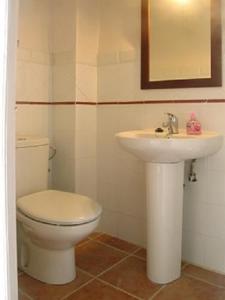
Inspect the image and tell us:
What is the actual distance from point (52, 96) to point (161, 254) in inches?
54.3

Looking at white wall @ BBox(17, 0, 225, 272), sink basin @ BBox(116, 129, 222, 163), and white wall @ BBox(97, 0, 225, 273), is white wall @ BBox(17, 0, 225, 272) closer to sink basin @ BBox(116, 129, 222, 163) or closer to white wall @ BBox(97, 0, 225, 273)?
white wall @ BBox(97, 0, 225, 273)

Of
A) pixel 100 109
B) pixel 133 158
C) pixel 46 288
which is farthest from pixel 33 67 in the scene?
pixel 46 288

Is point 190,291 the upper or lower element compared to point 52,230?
lower

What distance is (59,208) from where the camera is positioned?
5.32 ft

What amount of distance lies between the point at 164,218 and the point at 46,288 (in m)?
0.76

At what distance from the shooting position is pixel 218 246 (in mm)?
1795

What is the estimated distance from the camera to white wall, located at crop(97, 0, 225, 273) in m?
1.79

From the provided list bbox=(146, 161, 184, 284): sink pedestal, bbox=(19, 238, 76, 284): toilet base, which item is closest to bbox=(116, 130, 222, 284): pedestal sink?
bbox=(146, 161, 184, 284): sink pedestal

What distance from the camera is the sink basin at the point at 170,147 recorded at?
4.66ft

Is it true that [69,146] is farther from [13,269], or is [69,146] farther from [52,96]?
[13,269]

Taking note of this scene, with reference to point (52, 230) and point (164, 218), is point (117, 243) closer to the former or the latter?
point (164, 218)

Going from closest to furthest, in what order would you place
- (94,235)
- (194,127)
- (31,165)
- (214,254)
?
(194,127), (214,254), (31,165), (94,235)

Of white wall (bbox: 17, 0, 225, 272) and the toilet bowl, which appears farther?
white wall (bbox: 17, 0, 225, 272)

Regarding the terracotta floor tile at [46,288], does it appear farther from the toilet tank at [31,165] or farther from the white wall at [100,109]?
the white wall at [100,109]
